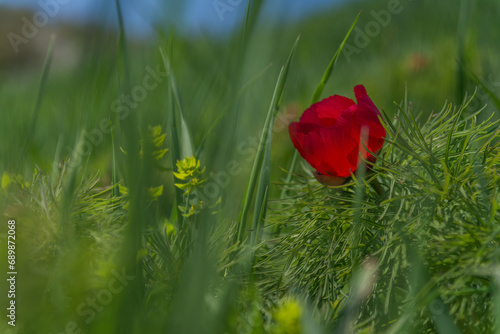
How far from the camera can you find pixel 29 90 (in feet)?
6.50

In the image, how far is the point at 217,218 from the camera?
0.37m

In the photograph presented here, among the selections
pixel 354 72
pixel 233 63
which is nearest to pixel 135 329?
pixel 233 63

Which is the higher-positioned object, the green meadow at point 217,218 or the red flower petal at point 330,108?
the red flower petal at point 330,108

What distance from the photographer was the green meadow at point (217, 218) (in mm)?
237

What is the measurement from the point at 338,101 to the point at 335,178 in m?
0.10

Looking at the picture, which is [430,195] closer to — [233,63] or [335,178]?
[335,178]

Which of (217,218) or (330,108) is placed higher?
(330,108)

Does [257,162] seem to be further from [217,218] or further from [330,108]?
[217,218]

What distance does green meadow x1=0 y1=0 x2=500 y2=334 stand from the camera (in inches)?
9.3

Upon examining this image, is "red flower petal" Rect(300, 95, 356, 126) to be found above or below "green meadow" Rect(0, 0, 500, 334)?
above

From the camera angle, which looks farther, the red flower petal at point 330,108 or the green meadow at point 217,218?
the red flower petal at point 330,108

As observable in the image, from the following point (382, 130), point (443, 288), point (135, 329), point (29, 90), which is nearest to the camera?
point (135, 329)

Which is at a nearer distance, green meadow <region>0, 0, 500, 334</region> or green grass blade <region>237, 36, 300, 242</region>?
green meadow <region>0, 0, 500, 334</region>

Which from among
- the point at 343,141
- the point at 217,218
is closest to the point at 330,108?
the point at 343,141
